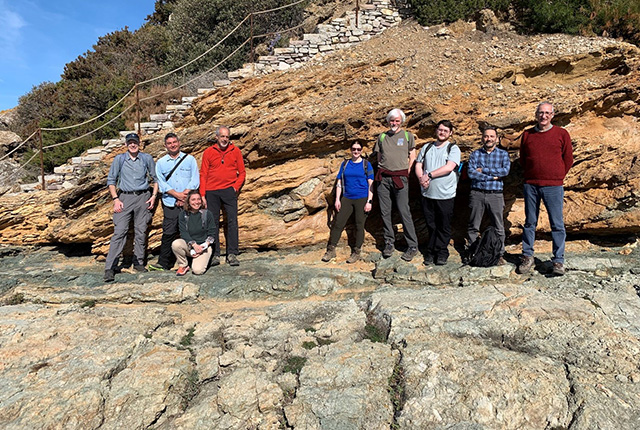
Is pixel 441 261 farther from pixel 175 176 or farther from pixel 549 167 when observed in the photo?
pixel 175 176

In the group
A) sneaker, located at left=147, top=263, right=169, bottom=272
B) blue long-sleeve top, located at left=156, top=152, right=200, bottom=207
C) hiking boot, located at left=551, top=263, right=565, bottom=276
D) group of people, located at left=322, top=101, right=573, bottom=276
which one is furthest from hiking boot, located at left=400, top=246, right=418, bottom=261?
sneaker, located at left=147, top=263, right=169, bottom=272

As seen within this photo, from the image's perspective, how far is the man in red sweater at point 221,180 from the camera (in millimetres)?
6469

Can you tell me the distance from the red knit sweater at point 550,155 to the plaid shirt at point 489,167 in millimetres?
367

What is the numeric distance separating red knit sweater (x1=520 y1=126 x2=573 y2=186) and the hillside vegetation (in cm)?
536

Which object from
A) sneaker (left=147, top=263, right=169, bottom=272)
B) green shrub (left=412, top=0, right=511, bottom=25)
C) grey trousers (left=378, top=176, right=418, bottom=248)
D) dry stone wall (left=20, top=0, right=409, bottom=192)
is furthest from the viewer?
green shrub (left=412, top=0, right=511, bottom=25)

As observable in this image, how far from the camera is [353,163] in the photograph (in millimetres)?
6215

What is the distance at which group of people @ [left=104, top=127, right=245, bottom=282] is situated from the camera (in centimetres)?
625

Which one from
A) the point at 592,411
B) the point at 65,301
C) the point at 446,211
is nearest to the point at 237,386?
the point at 592,411

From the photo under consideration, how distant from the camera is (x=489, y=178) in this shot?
18.3 ft

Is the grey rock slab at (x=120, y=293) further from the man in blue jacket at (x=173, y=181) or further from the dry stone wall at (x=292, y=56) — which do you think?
the dry stone wall at (x=292, y=56)

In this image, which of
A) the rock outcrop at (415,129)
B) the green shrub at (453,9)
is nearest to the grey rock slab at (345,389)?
the rock outcrop at (415,129)

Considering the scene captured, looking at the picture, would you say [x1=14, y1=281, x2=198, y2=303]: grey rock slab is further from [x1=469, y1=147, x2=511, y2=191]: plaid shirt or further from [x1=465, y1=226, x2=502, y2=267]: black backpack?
[x1=469, y1=147, x2=511, y2=191]: plaid shirt

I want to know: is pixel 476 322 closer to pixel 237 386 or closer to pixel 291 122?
pixel 237 386

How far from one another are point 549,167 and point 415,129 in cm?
247
